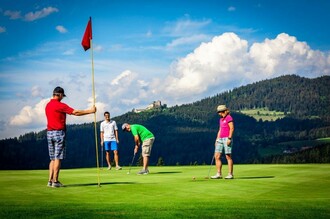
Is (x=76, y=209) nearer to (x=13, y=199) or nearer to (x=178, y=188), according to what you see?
(x=13, y=199)

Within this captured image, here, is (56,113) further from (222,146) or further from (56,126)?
(222,146)

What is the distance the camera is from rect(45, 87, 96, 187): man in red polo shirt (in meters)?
14.4

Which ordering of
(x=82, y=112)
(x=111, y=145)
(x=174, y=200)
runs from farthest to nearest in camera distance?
(x=111, y=145) → (x=82, y=112) → (x=174, y=200)

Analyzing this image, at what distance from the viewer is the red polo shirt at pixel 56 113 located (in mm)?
14375

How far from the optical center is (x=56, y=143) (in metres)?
14.4

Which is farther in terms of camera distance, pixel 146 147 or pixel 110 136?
pixel 110 136

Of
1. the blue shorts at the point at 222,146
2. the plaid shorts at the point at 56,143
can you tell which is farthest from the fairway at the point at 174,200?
the blue shorts at the point at 222,146

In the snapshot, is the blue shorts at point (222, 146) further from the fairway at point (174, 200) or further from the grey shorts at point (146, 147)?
the grey shorts at point (146, 147)

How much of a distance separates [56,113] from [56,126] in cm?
41

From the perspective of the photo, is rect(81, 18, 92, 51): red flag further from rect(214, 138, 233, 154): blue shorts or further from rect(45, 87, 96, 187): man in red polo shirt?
rect(214, 138, 233, 154): blue shorts

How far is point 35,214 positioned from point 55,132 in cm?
574

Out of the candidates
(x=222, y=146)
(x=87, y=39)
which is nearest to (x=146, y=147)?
(x=222, y=146)

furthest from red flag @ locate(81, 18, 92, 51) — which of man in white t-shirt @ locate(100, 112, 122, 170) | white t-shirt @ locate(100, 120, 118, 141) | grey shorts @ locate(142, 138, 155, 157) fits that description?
white t-shirt @ locate(100, 120, 118, 141)

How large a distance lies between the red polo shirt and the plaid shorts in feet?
0.52
